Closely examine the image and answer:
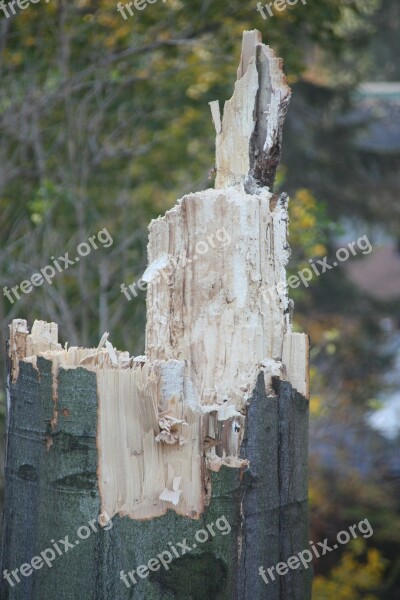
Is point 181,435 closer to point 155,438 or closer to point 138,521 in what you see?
point 155,438

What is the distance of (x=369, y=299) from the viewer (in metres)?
12.1

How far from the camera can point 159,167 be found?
9.34m

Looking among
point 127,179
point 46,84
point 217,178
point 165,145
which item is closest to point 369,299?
point 165,145

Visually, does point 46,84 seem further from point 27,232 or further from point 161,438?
point 161,438

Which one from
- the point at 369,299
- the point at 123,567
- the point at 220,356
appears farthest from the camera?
the point at 369,299

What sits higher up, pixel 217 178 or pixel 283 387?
pixel 217 178

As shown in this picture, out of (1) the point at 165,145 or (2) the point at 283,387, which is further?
(1) the point at 165,145

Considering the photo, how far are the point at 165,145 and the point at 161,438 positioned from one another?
7175 millimetres

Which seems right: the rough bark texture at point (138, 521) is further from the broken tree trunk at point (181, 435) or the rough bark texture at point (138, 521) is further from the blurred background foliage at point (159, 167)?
the blurred background foliage at point (159, 167)

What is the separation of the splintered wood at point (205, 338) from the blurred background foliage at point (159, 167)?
3455 mm

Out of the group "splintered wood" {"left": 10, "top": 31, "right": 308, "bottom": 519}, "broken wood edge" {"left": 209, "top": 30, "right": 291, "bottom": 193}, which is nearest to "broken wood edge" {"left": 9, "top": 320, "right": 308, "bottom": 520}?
"splintered wood" {"left": 10, "top": 31, "right": 308, "bottom": 519}

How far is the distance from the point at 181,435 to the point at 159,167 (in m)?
7.30

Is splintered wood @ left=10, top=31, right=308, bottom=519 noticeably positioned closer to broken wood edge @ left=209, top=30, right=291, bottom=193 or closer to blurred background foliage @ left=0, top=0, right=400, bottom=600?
broken wood edge @ left=209, top=30, right=291, bottom=193

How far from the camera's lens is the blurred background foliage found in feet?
22.1
